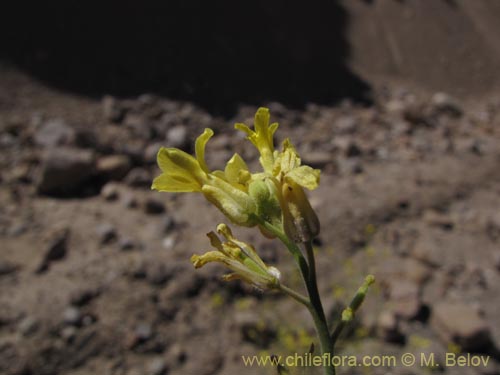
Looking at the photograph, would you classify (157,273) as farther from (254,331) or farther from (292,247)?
(292,247)

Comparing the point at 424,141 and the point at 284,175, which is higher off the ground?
the point at 284,175

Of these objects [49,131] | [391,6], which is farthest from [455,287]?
[391,6]

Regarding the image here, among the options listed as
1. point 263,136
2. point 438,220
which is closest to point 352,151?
point 438,220

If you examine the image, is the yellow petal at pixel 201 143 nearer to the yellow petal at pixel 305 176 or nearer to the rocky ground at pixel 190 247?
the yellow petal at pixel 305 176

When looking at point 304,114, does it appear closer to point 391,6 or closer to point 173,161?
point 391,6

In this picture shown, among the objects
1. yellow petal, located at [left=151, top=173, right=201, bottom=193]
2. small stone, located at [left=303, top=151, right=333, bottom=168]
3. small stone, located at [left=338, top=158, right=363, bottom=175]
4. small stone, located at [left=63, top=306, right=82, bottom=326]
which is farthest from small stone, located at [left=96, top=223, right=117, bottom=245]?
yellow petal, located at [left=151, top=173, right=201, bottom=193]

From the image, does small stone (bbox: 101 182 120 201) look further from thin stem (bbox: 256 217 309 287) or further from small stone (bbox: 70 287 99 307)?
thin stem (bbox: 256 217 309 287)

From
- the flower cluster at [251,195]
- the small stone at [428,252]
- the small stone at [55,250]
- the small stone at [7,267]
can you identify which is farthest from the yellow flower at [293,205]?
the small stone at [428,252]
